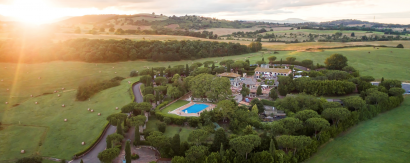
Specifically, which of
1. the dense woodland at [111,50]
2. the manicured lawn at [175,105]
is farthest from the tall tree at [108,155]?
the dense woodland at [111,50]

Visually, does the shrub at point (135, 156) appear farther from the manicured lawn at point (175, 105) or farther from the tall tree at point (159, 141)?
the manicured lawn at point (175, 105)

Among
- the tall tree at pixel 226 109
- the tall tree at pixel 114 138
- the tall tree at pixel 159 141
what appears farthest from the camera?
the tall tree at pixel 226 109

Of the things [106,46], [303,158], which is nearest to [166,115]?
[303,158]

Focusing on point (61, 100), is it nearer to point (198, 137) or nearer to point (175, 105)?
point (175, 105)

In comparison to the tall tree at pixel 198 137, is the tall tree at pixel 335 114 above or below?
above

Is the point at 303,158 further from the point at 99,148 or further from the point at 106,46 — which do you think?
the point at 106,46

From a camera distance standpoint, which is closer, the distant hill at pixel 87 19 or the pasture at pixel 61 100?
the pasture at pixel 61 100

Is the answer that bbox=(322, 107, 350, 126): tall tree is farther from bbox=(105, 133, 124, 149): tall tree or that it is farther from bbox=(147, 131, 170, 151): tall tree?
bbox=(105, 133, 124, 149): tall tree
